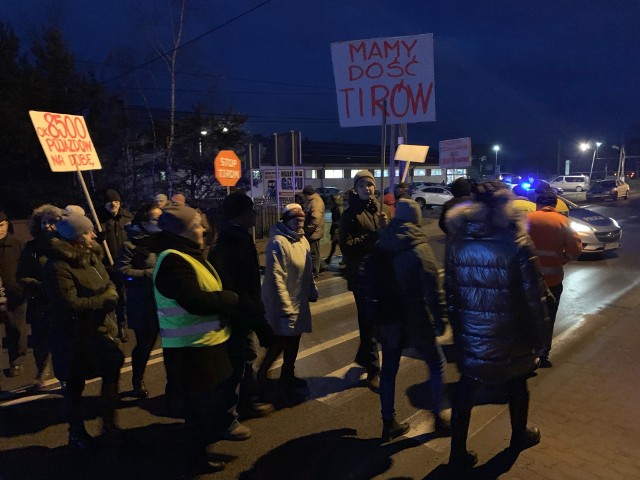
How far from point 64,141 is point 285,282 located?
4294 millimetres

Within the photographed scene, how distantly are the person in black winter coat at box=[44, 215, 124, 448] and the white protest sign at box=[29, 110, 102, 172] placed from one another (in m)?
3.24

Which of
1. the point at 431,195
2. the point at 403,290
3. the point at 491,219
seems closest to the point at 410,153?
the point at 403,290

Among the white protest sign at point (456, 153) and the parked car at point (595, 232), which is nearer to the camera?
the parked car at point (595, 232)

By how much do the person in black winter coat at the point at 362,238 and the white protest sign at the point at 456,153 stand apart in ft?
29.2

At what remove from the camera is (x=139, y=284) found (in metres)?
4.50

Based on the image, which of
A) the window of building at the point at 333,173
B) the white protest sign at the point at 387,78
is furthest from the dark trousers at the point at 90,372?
the window of building at the point at 333,173

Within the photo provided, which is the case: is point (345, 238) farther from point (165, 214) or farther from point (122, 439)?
point (122, 439)

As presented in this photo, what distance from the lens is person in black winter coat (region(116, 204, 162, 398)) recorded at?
171 inches

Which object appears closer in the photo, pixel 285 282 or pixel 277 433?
pixel 277 433

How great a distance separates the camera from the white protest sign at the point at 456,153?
1305cm

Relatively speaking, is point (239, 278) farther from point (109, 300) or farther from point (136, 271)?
point (136, 271)

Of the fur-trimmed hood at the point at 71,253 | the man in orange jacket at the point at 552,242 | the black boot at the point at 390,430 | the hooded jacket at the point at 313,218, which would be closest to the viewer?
the fur-trimmed hood at the point at 71,253

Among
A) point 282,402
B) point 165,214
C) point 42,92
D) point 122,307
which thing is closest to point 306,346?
point 282,402

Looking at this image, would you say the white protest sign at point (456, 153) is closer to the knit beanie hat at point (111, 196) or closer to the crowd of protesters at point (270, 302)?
the crowd of protesters at point (270, 302)
